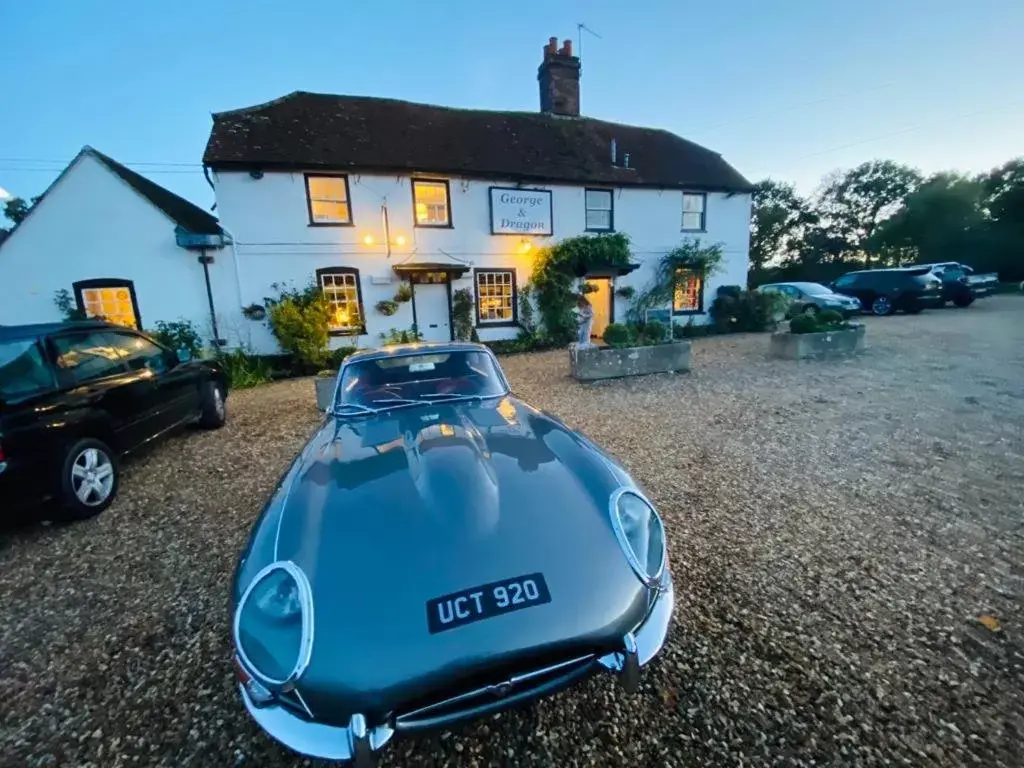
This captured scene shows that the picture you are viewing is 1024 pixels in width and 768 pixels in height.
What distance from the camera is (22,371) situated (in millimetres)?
3469

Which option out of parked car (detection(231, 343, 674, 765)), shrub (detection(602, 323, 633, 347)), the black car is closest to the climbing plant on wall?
shrub (detection(602, 323, 633, 347))

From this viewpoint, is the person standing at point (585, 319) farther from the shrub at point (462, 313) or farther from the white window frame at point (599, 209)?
the white window frame at point (599, 209)

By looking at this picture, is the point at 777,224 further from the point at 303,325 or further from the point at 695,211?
the point at 303,325

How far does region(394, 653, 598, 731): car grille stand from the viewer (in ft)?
4.43

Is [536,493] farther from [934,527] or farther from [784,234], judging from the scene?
[784,234]

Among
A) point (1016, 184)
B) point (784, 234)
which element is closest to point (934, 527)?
point (1016, 184)

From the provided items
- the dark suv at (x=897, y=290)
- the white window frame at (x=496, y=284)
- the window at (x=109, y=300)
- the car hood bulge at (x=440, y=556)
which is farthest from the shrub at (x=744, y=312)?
the window at (x=109, y=300)

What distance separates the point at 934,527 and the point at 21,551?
6.89 meters

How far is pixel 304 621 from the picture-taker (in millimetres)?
1394

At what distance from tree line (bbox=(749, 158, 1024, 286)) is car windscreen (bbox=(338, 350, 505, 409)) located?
3700 centimetres

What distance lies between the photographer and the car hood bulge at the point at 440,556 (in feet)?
4.39

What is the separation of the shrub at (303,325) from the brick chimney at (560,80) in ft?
36.1

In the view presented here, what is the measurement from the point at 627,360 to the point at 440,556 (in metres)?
7.54

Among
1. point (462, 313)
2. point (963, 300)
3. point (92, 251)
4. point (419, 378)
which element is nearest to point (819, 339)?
point (462, 313)
